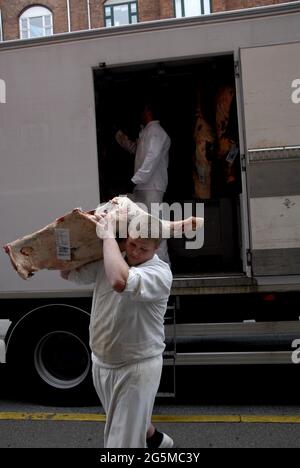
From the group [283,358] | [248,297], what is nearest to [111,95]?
[248,297]

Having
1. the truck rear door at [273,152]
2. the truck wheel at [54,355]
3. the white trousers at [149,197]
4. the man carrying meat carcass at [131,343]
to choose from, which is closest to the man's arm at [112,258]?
the man carrying meat carcass at [131,343]

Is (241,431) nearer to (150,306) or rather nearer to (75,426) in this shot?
(75,426)

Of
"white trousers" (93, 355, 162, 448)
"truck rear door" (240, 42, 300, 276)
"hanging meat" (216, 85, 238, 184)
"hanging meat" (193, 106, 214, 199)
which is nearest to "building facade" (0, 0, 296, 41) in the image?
"hanging meat" (193, 106, 214, 199)

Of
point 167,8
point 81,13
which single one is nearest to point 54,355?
point 167,8

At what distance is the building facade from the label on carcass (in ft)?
62.7

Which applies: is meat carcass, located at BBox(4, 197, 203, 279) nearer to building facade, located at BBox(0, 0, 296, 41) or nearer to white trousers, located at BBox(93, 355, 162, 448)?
white trousers, located at BBox(93, 355, 162, 448)

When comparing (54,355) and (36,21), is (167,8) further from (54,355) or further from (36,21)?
(54,355)

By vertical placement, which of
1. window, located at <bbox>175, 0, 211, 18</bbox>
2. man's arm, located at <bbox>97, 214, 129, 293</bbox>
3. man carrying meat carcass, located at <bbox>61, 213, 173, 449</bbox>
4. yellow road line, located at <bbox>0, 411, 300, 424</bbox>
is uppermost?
window, located at <bbox>175, 0, 211, 18</bbox>

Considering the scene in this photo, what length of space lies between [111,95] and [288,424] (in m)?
3.82

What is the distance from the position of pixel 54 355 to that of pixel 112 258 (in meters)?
2.78

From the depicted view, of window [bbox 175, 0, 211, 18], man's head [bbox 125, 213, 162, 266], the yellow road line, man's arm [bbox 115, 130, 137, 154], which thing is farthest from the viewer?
window [bbox 175, 0, 211, 18]

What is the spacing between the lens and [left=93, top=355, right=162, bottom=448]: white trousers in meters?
2.42

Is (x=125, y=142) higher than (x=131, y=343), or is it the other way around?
(x=125, y=142)

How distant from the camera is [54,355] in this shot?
4.73m
